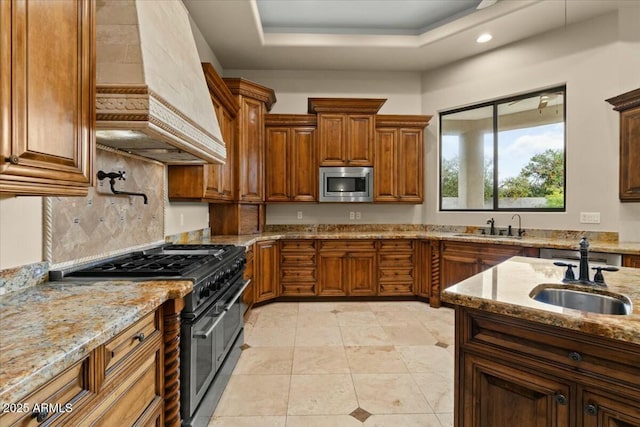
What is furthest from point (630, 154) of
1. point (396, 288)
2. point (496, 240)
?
point (396, 288)

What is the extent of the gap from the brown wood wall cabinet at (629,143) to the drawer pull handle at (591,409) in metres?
2.93

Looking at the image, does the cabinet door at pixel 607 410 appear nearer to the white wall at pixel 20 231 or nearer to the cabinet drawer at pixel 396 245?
the white wall at pixel 20 231

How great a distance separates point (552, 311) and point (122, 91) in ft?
6.36

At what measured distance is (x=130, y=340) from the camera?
3.67ft

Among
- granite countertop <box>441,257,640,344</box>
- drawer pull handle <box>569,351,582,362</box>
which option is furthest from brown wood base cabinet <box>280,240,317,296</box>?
drawer pull handle <box>569,351,582,362</box>

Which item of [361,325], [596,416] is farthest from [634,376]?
[361,325]

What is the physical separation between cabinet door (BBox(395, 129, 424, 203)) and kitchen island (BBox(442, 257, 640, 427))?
10.1 ft

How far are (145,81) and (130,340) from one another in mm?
1113

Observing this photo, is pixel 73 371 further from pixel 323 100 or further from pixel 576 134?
→ pixel 576 134

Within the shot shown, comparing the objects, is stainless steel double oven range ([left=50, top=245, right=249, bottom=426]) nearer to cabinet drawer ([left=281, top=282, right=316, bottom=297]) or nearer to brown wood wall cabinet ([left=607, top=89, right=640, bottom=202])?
cabinet drawer ([left=281, top=282, right=316, bottom=297])

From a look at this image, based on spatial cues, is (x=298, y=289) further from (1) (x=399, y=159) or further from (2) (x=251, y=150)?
(1) (x=399, y=159)

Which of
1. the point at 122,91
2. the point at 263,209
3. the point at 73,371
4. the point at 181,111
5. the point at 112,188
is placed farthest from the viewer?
the point at 263,209

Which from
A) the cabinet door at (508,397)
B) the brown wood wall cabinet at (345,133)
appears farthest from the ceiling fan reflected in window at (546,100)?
the cabinet door at (508,397)

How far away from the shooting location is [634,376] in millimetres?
946
